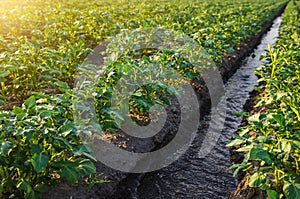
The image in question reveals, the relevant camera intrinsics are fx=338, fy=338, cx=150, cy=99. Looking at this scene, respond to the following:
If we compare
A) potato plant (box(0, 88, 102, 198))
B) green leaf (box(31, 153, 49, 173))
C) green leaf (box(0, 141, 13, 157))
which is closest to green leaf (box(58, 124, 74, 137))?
potato plant (box(0, 88, 102, 198))

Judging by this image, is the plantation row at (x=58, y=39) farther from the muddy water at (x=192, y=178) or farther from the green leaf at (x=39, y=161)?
the muddy water at (x=192, y=178)

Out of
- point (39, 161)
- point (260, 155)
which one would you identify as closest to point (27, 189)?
point (39, 161)

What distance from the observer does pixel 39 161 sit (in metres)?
Answer: 2.85

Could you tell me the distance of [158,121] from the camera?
509 cm

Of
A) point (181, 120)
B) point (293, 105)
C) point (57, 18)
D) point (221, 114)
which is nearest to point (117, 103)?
point (181, 120)

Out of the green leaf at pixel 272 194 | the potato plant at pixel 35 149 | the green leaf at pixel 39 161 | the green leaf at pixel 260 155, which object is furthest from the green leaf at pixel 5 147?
the green leaf at pixel 272 194

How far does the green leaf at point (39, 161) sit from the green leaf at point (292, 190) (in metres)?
2.11

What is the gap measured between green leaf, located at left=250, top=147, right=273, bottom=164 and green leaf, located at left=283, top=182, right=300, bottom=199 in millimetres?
260

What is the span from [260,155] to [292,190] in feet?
1.30

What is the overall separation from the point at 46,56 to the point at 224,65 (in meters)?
4.46

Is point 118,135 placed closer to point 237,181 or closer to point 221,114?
point 237,181

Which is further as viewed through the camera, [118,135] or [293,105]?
[118,135]

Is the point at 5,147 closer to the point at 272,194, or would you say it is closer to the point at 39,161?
the point at 39,161

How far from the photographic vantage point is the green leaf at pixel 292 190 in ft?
9.66
